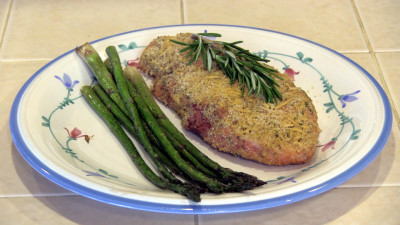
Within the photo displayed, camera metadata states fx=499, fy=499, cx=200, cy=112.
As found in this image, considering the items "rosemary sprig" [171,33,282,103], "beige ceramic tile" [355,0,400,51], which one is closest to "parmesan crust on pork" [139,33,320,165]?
"rosemary sprig" [171,33,282,103]

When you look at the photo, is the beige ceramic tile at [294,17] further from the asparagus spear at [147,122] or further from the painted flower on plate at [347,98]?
the asparagus spear at [147,122]

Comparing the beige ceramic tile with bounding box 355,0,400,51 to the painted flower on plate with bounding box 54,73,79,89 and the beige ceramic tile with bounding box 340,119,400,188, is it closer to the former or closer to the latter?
the beige ceramic tile with bounding box 340,119,400,188

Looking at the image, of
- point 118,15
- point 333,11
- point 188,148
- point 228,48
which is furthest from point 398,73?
point 118,15

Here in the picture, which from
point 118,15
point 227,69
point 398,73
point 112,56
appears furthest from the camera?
point 118,15

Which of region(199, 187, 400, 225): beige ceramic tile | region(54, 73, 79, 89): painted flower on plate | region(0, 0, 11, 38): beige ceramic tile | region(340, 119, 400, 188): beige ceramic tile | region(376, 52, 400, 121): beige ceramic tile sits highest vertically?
region(0, 0, 11, 38): beige ceramic tile

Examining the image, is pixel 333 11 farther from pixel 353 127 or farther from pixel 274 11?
pixel 353 127

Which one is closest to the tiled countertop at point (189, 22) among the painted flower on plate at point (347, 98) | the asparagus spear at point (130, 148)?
the asparagus spear at point (130, 148)
